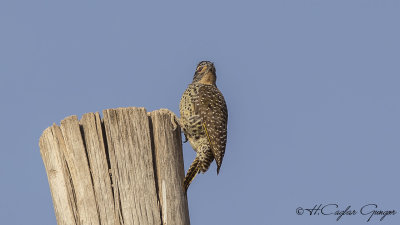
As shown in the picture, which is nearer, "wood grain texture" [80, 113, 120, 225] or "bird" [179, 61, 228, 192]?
"wood grain texture" [80, 113, 120, 225]

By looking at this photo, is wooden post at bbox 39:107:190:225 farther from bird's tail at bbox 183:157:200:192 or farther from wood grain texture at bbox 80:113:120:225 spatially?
bird's tail at bbox 183:157:200:192

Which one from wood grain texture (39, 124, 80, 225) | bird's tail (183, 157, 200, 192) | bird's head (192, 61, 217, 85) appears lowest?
bird's tail (183, 157, 200, 192)

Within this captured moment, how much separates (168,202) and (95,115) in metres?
0.94

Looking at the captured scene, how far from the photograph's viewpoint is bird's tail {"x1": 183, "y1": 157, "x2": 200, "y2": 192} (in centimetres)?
473

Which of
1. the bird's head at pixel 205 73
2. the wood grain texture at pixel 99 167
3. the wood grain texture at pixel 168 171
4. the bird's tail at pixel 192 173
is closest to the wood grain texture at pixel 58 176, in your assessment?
the wood grain texture at pixel 99 167

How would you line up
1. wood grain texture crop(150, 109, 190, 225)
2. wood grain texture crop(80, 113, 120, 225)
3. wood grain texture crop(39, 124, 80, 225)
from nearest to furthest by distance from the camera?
1. wood grain texture crop(80, 113, 120, 225)
2. wood grain texture crop(39, 124, 80, 225)
3. wood grain texture crop(150, 109, 190, 225)

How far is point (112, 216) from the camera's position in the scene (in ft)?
13.2

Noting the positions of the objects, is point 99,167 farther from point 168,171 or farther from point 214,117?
point 214,117

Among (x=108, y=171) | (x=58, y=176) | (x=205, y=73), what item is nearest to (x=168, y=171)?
(x=108, y=171)

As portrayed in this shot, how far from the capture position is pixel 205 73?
7617 millimetres

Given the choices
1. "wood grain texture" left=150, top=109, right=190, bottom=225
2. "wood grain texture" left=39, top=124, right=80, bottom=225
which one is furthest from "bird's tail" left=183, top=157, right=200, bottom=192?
"wood grain texture" left=39, top=124, right=80, bottom=225

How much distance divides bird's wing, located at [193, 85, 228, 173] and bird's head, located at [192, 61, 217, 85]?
474 mm

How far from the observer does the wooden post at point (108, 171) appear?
13.4 feet

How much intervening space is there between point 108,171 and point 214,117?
9.10 feet
